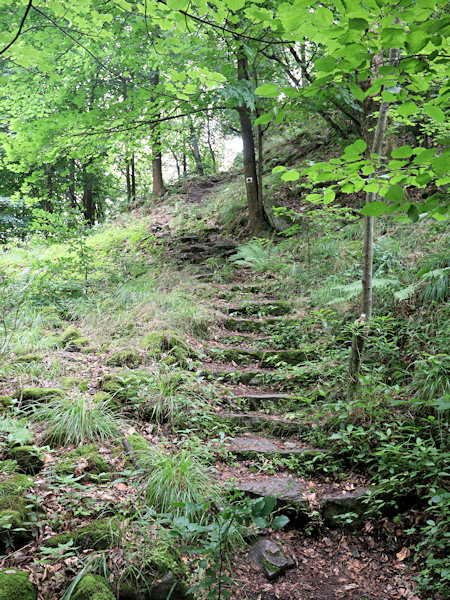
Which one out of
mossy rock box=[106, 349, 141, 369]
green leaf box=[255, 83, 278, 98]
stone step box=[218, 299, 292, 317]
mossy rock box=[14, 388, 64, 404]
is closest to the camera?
green leaf box=[255, 83, 278, 98]

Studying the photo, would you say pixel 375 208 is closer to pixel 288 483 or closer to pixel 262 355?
pixel 288 483

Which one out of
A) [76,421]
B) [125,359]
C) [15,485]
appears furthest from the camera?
[125,359]

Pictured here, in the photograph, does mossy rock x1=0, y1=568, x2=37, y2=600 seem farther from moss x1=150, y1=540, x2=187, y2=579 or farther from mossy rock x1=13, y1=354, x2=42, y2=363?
mossy rock x1=13, y1=354, x2=42, y2=363

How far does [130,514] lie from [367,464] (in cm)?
195

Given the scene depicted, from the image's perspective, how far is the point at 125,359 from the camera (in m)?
4.32

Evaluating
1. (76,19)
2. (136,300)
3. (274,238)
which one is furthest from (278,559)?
(274,238)

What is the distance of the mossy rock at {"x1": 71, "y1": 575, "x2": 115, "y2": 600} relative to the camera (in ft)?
5.65

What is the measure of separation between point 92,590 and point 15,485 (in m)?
0.81

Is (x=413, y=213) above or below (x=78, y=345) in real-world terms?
above

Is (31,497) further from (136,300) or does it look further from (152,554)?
(136,300)

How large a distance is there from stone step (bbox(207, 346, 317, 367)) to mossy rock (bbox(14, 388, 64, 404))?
2.25 m

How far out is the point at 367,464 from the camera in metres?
3.08

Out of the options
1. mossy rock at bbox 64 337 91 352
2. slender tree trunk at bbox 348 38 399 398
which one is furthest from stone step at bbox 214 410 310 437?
mossy rock at bbox 64 337 91 352

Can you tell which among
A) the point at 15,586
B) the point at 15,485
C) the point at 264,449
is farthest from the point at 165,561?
the point at 264,449
